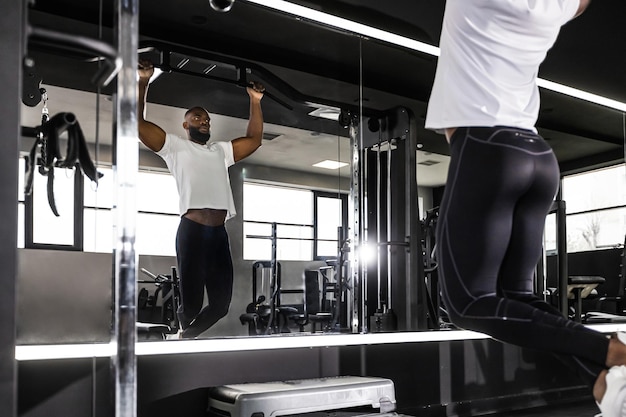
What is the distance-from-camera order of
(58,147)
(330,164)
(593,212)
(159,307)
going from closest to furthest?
(58,147), (159,307), (330,164), (593,212)

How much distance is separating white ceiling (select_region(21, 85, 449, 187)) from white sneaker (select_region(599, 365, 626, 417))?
1909mm

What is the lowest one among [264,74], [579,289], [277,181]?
[579,289]

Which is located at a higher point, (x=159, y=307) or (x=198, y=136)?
(x=198, y=136)

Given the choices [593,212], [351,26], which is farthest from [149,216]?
[593,212]

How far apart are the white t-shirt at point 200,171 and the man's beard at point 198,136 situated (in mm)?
21

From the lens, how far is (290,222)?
11.2 feet

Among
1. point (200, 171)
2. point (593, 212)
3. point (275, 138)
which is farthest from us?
point (593, 212)

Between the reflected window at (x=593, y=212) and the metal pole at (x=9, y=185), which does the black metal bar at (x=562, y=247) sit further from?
the metal pole at (x=9, y=185)

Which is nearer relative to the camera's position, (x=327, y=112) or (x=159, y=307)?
(x=159, y=307)

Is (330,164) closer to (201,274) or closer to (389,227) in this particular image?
(389,227)

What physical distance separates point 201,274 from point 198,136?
0.68 m

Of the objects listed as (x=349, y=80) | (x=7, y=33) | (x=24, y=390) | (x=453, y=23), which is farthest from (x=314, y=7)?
(x=24, y=390)

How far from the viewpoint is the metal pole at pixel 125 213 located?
1413mm

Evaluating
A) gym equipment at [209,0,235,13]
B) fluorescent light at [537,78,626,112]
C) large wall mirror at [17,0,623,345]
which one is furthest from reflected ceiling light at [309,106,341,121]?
fluorescent light at [537,78,626,112]
